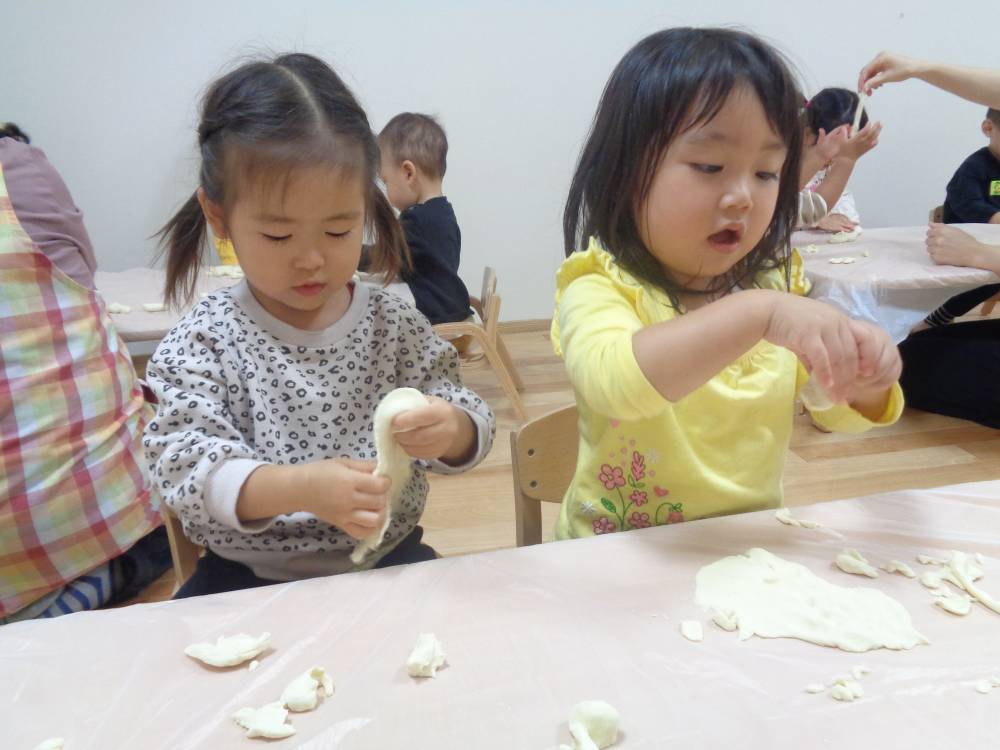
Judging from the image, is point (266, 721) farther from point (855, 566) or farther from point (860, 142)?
point (860, 142)

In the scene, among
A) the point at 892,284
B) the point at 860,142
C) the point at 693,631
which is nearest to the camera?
the point at 693,631

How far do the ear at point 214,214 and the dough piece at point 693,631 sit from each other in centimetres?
65

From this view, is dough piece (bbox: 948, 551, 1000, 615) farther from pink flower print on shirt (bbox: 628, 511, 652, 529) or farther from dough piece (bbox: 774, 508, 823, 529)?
pink flower print on shirt (bbox: 628, 511, 652, 529)

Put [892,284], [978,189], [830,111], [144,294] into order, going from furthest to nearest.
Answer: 1. [978,189]
2. [830,111]
3. [144,294]
4. [892,284]

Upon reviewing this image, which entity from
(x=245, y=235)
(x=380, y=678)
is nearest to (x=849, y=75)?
(x=245, y=235)

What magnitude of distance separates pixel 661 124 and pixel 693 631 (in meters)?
0.52

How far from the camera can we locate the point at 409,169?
2434 millimetres

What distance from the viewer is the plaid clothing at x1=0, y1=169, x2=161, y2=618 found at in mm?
1239

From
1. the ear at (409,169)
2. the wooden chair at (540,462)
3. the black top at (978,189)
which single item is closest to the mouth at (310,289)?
the wooden chair at (540,462)

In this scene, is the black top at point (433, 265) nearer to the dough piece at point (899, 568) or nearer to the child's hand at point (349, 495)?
the child's hand at point (349, 495)

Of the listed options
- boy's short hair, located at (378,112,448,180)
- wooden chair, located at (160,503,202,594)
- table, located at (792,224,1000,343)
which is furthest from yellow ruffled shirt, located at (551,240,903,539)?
boy's short hair, located at (378,112,448,180)

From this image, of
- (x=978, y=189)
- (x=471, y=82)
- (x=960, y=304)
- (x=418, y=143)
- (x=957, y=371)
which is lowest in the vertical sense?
(x=957, y=371)

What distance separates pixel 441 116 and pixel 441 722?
9.86 feet

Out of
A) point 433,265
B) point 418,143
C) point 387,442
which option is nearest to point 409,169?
point 418,143
